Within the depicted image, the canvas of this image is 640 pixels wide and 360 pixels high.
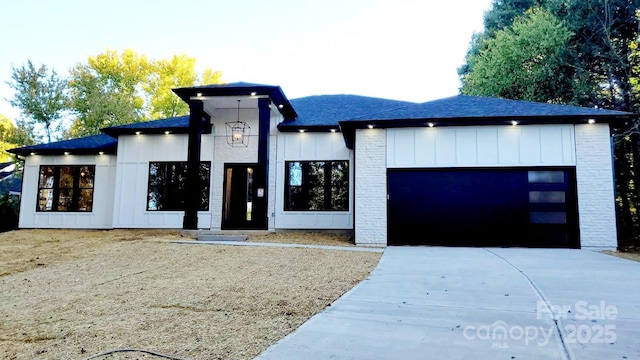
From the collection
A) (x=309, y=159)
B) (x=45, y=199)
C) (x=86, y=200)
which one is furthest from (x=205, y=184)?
(x=45, y=199)

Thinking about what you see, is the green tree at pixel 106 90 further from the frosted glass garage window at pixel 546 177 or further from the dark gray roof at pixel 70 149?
the frosted glass garage window at pixel 546 177

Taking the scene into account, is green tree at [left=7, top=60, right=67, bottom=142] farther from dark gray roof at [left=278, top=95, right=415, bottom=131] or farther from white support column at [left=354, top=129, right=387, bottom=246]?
white support column at [left=354, top=129, right=387, bottom=246]

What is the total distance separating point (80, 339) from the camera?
9.88 ft

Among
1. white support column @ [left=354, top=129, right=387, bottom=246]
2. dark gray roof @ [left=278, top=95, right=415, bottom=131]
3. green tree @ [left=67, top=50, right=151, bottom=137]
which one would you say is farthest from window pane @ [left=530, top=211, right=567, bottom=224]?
green tree @ [left=67, top=50, right=151, bottom=137]

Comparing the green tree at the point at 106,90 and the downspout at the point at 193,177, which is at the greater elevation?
the green tree at the point at 106,90

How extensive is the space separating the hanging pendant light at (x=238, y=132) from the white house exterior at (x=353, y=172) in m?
0.05

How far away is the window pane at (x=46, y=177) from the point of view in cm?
1335

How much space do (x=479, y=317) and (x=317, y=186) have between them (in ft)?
28.7

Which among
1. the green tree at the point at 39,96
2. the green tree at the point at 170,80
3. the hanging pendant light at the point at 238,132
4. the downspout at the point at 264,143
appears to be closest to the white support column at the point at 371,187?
the downspout at the point at 264,143

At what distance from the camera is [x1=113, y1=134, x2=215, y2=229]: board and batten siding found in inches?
482

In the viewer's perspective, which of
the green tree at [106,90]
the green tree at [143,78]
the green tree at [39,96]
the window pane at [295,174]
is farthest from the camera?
the green tree at [143,78]

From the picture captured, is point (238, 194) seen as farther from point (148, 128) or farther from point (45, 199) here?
point (45, 199)

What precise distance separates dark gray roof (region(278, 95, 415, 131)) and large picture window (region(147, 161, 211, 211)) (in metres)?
3.36

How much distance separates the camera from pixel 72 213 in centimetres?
1298
